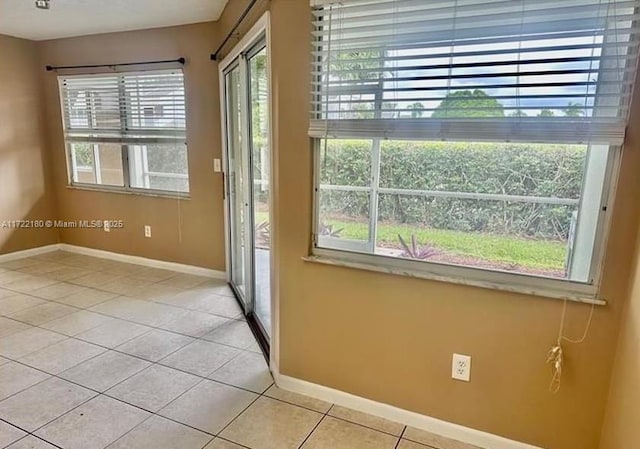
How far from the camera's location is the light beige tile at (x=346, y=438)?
6.21ft

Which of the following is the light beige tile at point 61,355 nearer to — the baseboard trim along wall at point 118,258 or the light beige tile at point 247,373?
the light beige tile at point 247,373

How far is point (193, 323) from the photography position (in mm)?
3160

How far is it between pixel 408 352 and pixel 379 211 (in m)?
0.68

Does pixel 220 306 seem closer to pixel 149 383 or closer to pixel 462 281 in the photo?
pixel 149 383

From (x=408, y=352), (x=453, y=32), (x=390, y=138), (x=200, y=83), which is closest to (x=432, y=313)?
(x=408, y=352)

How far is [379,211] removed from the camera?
202 centimetres

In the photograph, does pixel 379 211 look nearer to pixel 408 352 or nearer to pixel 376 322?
pixel 376 322

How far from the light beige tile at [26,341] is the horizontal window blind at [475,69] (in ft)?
7.68

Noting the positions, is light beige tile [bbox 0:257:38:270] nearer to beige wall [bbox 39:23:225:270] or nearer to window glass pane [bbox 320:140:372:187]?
beige wall [bbox 39:23:225:270]

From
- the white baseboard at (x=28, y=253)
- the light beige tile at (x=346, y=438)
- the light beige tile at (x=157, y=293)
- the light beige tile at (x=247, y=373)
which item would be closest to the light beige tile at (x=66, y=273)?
the white baseboard at (x=28, y=253)

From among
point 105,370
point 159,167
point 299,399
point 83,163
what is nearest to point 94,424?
point 105,370

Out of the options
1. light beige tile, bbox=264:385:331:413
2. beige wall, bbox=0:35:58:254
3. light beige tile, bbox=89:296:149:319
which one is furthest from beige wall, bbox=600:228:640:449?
beige wall, bbox=0:35:58:254

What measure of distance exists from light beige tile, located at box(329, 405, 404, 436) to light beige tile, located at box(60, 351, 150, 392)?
1240mm

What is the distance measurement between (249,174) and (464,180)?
1.75 meters
